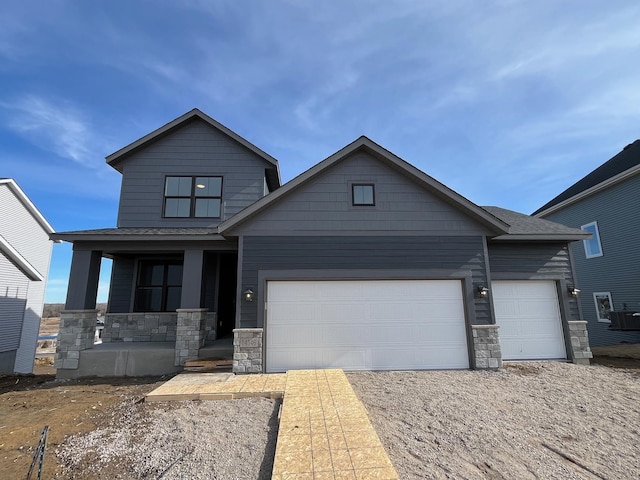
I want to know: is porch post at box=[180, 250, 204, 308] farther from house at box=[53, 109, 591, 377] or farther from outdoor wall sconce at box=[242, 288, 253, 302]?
outdoor wall sconce at box=[242, 288, 253, 302]

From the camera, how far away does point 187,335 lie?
8000 millimetres

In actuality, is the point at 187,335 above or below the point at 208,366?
above

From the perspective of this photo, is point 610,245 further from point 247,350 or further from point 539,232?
point 247,350

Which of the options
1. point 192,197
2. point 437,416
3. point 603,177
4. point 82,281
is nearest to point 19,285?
point 82,281

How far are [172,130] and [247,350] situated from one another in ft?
27.2

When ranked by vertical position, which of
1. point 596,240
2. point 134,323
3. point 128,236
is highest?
point 596,240

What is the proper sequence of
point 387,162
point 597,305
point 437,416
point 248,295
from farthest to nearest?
1. point 597,305
2. point 387,162
3. point 248,295
4. point 437,416

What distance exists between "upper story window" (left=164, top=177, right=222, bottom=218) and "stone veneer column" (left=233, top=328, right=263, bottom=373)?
479 centimetres

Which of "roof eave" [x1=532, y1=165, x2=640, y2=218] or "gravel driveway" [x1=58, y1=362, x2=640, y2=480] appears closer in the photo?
"gravel driveway" [x1=58, y1=362, x2=640, y2=480]

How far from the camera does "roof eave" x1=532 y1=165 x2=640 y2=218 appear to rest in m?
12.3

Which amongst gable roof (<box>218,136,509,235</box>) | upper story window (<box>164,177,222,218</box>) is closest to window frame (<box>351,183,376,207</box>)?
gable roof (<box>218,136,509,235</box>)

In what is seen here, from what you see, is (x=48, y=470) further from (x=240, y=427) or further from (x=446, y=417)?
(x=446, y=417)

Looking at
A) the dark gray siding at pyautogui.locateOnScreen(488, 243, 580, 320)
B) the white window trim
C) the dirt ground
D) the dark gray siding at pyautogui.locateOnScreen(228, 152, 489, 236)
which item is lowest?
the dirt ground

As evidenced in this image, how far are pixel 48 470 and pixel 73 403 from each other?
3028 millimetres
